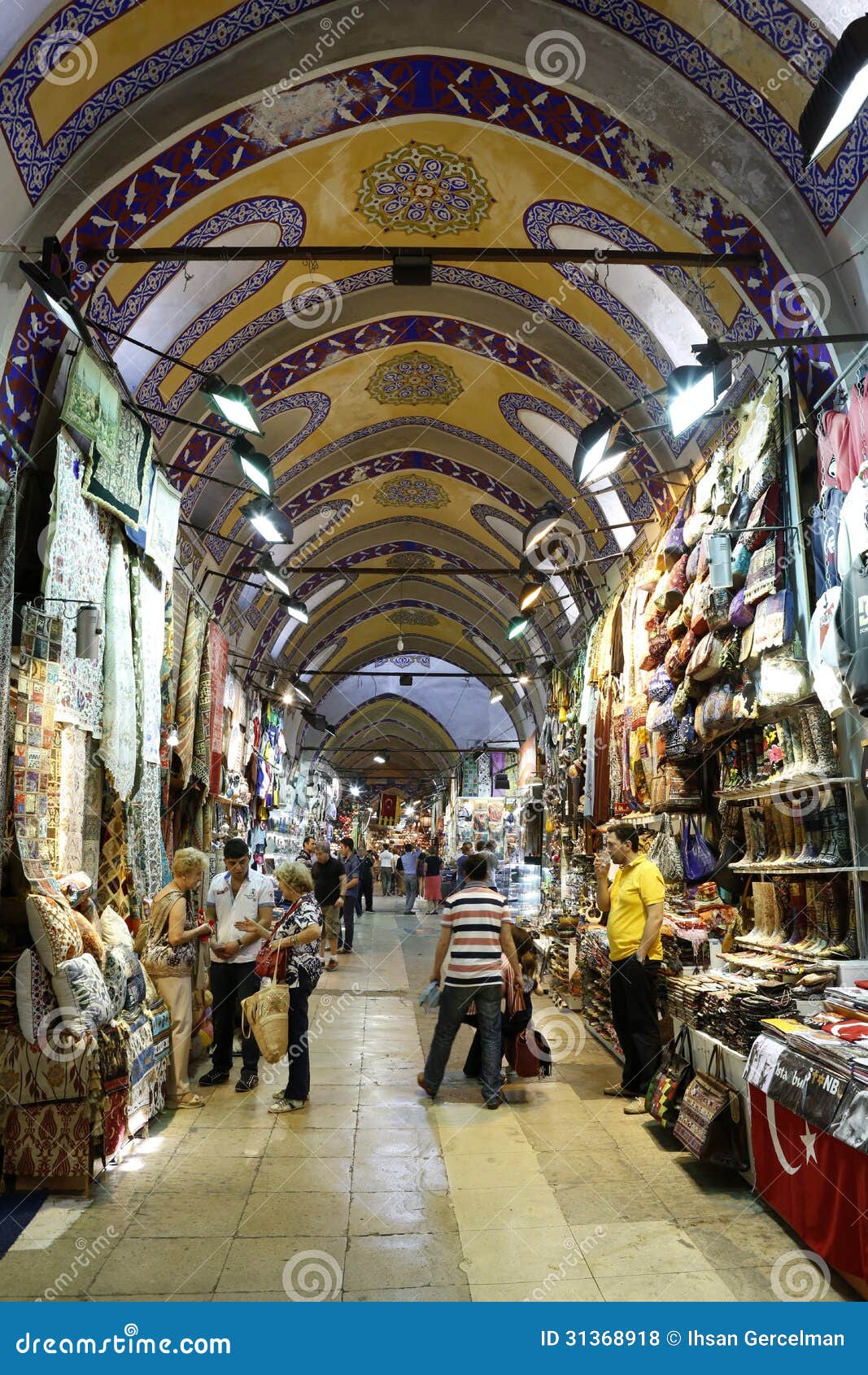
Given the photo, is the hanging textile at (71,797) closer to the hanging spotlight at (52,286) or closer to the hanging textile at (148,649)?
the hanging textile at (148,649)

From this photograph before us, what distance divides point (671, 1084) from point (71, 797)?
3.39 meters

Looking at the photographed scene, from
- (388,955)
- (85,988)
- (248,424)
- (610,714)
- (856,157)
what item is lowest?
(388,955)

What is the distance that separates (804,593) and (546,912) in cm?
808

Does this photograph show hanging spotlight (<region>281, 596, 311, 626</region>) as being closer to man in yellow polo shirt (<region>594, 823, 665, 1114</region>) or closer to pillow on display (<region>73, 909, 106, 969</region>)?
man in yellow polo shirt (<region>594, 823, 665, 1114</region>)

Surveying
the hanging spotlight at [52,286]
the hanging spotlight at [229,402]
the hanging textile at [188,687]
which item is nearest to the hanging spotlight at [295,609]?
the hanging textile at [188,687]

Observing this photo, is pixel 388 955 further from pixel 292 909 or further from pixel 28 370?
pixel 28 370

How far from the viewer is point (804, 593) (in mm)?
4480

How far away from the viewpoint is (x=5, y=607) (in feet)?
13.1

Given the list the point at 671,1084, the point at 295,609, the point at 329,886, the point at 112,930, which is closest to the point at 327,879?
the point at 329,886

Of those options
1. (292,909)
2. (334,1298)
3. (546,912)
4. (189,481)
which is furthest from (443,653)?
(334,1298)

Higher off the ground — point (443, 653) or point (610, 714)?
point (443, 653)

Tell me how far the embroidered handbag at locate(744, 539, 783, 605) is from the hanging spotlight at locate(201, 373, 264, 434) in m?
2.81

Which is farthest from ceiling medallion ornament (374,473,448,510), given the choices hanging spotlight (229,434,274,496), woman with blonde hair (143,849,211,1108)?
woman with blonde hair (143,849,211,1108)

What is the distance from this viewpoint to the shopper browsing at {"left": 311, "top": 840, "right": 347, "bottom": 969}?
10211 mm
